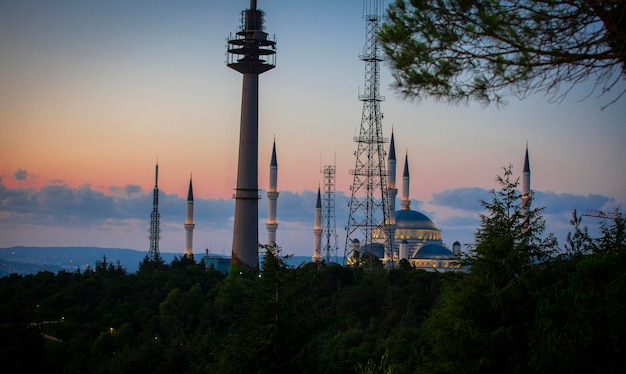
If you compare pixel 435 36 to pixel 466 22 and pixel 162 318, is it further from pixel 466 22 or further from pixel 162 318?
pixel 162 318

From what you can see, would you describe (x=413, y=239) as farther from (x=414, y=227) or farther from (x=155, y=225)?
(x=155, y=225)

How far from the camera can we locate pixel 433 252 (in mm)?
125812

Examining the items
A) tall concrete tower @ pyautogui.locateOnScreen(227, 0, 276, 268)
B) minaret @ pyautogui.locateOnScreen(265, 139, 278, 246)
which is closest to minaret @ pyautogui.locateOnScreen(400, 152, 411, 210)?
minaret @ pyautogui.locateOnScreen(265, 139, 278, 246)

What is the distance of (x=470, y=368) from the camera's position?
24.6 meters

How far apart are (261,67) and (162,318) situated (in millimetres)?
27309

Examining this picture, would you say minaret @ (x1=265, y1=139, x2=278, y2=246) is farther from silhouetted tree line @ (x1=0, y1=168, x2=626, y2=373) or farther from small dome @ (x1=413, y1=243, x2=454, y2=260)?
silhouetted tree line @ (x1=0, y1=168, x2=626, y2=373)

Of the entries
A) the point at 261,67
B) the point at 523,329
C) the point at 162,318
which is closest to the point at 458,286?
the point at 523,329

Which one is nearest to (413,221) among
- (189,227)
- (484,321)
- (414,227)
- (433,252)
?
(414,227)

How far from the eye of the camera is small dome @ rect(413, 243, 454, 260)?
12488cm

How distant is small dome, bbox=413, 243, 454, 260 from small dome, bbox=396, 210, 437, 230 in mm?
6831

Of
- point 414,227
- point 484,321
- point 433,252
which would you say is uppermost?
point 414,227

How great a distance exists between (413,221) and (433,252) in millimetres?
10252

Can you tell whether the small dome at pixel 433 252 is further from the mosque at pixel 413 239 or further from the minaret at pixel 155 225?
the minaret at pixel 155 225

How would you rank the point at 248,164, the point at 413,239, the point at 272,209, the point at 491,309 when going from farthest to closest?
the point at 413,239 → the point at 272,209 → the point at 248,164 → the point at 491,309
